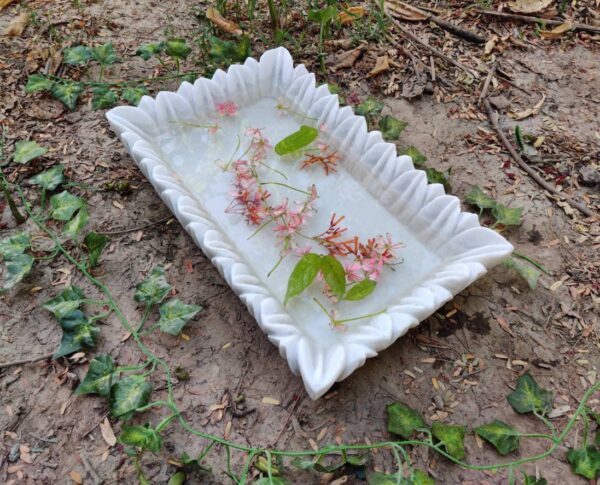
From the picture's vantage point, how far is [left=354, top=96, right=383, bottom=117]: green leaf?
5.43 feet

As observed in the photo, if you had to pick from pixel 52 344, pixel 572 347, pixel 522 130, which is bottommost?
pixel 52 344

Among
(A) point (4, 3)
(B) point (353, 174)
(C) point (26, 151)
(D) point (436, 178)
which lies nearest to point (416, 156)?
(D) point (436, 178)

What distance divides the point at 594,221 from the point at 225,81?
3.54 feet

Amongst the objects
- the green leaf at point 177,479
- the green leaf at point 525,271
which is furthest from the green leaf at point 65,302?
the green leaf at point 525,271

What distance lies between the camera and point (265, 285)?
1.23m

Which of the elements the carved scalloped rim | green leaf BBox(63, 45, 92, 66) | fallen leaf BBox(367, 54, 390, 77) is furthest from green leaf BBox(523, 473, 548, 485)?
green leaf BBox(63, 45, 92, 66)

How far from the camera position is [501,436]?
1.09 metres

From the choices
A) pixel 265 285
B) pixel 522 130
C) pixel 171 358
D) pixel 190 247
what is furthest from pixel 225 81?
pixel 522 130

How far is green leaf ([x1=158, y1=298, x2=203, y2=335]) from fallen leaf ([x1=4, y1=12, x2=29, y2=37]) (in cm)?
125

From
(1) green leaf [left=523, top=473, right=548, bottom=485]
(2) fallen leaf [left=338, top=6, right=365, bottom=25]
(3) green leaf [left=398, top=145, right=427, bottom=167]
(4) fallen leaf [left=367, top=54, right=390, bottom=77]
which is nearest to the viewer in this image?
(1) green leaf [left=523, top=473, right=548, bottom=485]

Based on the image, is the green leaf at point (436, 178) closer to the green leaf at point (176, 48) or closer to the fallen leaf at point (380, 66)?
the fallen leaf at point (380, 66)

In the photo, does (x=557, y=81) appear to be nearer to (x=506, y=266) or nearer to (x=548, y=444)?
(x=506, y=266)

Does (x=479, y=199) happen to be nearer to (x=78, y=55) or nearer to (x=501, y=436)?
(x=501, y=436)

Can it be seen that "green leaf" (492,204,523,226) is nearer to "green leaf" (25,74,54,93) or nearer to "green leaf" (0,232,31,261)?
"green leaf" (0,232,31,261)
